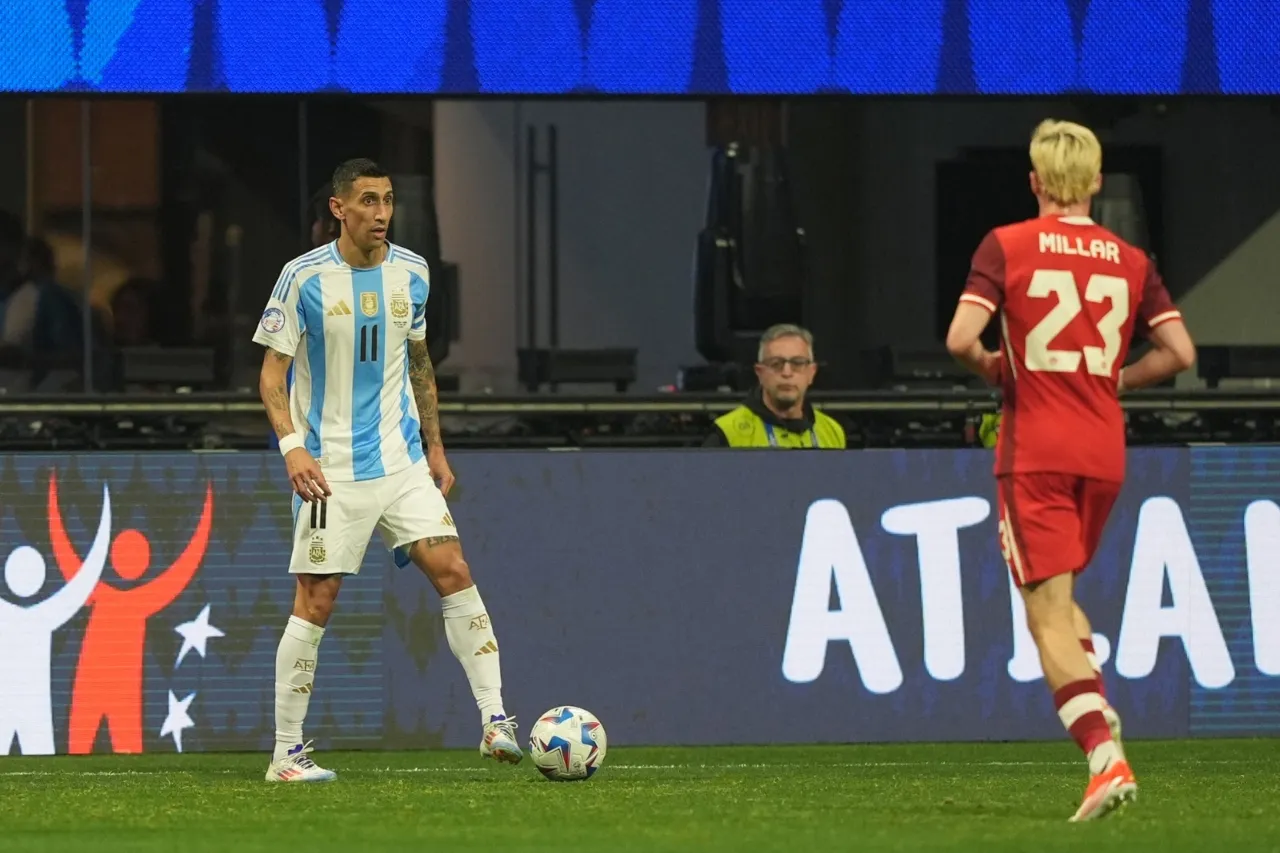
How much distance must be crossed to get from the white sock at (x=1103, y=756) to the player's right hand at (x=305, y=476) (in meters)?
→ 2.73

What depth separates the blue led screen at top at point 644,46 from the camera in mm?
11609

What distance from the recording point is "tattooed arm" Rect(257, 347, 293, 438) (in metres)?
7.85

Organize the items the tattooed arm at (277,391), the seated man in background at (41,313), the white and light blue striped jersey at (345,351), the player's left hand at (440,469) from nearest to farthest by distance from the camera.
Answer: the tattooed arm at (277,391)
the white and light blue striped jersey at (345,351)
the player's left hand at (440,469)
the seated man in background at (41,313)

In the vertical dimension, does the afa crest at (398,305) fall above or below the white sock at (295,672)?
above

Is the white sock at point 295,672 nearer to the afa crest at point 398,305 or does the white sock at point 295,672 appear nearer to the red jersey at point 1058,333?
the afa crest at point 398,305

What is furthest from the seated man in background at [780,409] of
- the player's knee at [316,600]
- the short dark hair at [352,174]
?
the short dark hair at [352,174]

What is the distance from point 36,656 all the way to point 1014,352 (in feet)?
15.5

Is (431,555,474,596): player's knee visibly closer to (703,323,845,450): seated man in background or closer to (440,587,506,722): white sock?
(440,587,506,722): white sock

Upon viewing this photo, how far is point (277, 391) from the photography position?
25.8ft

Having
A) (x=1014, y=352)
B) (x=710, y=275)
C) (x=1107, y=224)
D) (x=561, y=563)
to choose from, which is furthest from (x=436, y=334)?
(x=1014, y=352)

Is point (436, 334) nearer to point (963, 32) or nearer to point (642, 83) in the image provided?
point (642, 83)

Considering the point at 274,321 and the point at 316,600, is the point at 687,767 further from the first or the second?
the point at 274,321

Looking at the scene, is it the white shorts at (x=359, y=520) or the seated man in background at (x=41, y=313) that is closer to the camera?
Result: the white shorts at (x=359, y=520)

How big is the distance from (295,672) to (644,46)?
4.74 m
